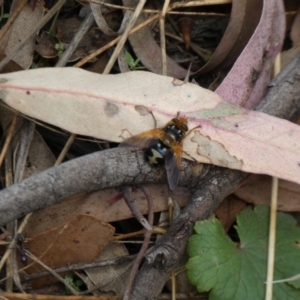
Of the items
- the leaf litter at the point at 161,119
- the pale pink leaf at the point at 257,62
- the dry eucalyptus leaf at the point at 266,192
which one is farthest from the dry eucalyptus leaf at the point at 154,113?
the dry eucalyptus leaf at the point at 266,192

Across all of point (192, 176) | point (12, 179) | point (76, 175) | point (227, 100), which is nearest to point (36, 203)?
point (76, 175)

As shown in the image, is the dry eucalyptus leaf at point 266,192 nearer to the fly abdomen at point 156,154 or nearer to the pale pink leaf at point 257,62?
the pale pink leaf at point 257,62

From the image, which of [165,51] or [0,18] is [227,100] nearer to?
[165,51]

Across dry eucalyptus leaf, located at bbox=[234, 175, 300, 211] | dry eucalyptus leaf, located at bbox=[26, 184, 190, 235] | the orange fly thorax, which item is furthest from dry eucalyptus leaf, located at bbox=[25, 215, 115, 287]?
dry eucalyptus leaf, located at bbox=[234, 175, 300, 211]

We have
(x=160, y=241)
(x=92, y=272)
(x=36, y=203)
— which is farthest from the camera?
(x=92, y=272)

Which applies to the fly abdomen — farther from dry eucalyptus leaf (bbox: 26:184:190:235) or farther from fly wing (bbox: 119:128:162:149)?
dry eucalyptus leaf (bbox: 26:184:190:235)
